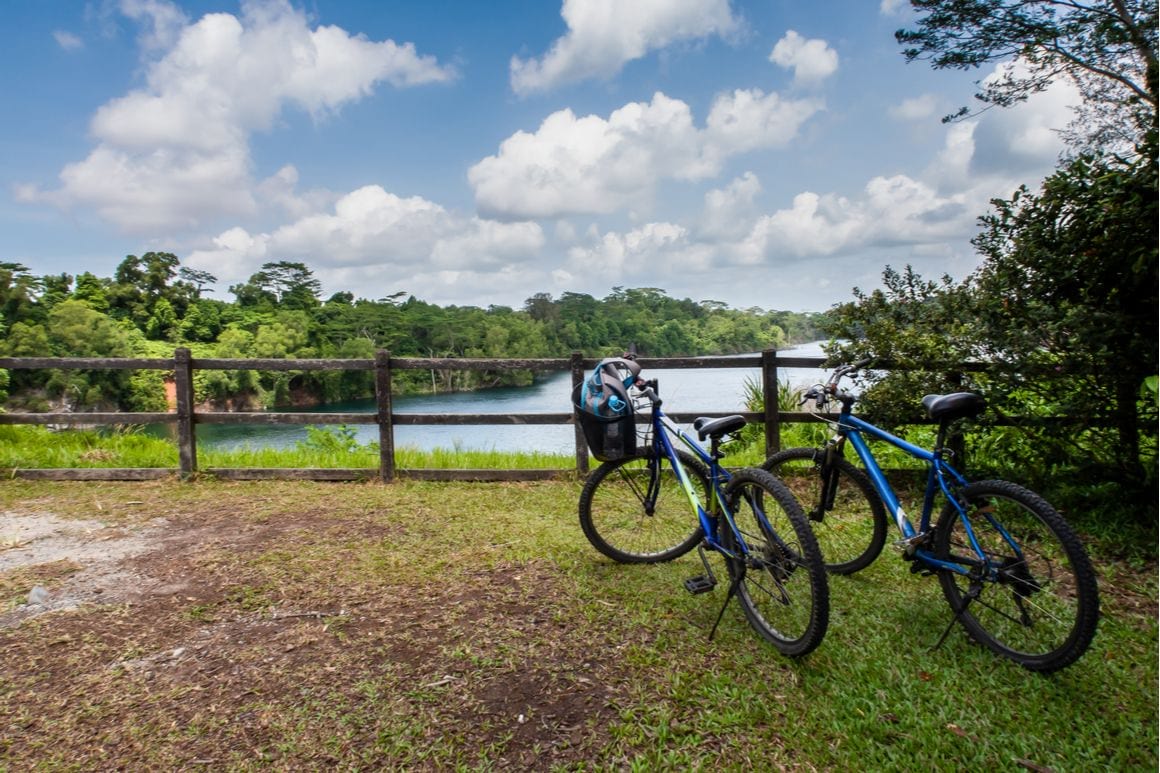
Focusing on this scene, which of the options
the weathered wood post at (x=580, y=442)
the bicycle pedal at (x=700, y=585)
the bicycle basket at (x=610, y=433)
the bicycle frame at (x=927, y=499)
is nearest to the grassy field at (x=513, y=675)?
the bicycle pedal at (x=700, y=585)

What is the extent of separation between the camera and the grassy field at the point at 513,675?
1.95 m

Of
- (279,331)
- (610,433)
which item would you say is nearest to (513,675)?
(610,433)

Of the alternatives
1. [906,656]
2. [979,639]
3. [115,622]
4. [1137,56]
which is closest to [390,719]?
[115,622]

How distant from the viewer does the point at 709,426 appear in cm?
287

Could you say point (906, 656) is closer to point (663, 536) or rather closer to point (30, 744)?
point (663, 536)

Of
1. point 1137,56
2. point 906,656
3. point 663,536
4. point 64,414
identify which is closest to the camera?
point 906,656

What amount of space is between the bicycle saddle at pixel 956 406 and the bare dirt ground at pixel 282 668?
162cm

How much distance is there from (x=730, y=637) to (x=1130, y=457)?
3.01 meters

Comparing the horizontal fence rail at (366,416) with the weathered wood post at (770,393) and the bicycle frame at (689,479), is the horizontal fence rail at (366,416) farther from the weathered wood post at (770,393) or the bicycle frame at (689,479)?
the bicycle frame at (689,479)

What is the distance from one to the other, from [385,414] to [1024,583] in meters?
4.54

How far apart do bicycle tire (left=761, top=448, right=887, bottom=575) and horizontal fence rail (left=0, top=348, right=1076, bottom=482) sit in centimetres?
160

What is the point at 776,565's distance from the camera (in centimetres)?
254

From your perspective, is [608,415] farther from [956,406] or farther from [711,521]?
[956,406]

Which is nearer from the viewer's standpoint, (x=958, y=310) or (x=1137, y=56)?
(x=958, y=310)
